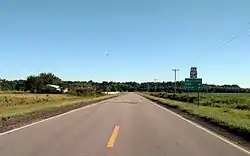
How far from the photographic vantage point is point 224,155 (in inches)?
394

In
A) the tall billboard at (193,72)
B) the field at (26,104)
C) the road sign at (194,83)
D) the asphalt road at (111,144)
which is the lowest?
the asphalt road at (111,144)

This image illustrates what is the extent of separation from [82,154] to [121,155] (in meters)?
0.98

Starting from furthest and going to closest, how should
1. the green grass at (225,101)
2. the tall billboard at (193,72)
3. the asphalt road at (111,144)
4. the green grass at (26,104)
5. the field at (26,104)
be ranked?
the green grass at (225,101)
the tall billboard at (193,72)
the green grass at (26,104)
the field at (26,104)
the asphalt road at (111,144)

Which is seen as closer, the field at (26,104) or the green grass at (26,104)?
the field at (26,104)

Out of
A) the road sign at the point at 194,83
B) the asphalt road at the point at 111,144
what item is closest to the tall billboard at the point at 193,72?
the road sign at the point at 194,83

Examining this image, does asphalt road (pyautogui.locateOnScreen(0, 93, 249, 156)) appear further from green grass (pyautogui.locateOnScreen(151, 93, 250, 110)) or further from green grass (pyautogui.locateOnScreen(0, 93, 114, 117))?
green grass (pyautogui.locateOnScreen(151, 93, 250, 110))

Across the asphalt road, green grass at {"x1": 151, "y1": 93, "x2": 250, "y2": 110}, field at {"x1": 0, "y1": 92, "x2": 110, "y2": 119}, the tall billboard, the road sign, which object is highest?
the tall billboard

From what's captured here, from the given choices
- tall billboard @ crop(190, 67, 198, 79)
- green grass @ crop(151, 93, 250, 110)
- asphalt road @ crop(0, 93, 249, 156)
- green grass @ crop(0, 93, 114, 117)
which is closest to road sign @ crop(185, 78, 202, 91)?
tall billboard @ crop(190, 67, 198, 79)

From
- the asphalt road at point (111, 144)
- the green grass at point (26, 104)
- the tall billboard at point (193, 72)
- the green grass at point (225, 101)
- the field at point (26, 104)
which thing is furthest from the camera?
the green grass at point (225, 101)

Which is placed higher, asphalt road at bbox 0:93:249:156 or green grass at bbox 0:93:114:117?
green grass at bbox 0:93:114:117

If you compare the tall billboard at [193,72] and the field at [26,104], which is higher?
the tall billboard at [193,72]

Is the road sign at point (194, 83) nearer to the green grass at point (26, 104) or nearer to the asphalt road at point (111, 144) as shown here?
the green grass at point (26, 104)

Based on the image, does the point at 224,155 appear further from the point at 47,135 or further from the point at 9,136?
the point at 9,136

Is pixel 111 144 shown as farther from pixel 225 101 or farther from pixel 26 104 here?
pixel 225 101
